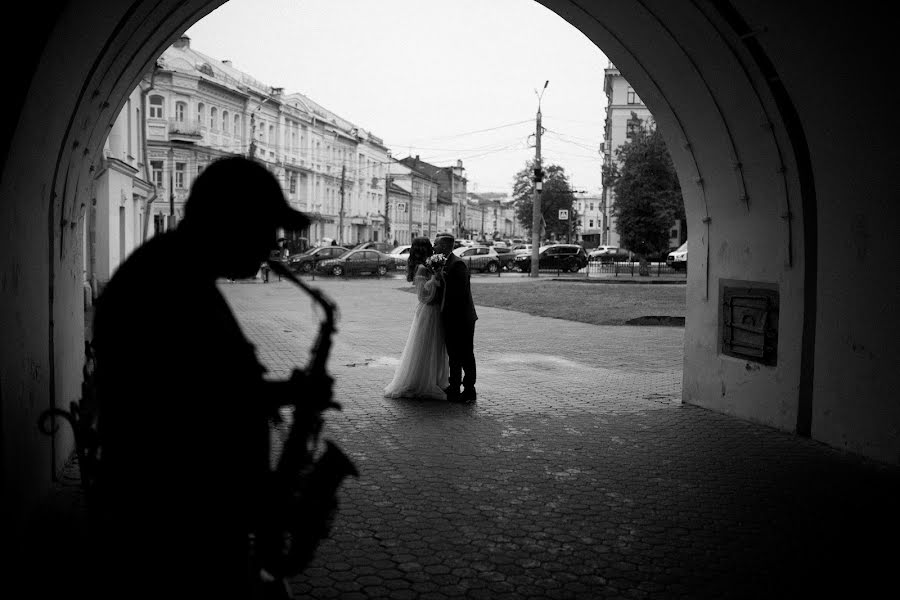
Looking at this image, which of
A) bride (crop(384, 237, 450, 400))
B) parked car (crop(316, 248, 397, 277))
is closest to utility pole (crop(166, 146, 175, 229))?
parked car (crop(316, 248, 397, 277))

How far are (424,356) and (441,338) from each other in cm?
33

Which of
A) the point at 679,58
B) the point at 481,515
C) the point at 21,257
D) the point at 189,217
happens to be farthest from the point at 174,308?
the point at 679,58

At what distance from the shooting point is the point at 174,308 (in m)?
2.11

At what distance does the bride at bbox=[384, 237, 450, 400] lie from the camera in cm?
961

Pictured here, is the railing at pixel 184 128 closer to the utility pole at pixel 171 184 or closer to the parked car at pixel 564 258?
the utility pole at pixel 171 184

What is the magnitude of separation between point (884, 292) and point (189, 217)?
601cm

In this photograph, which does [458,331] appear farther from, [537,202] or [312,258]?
[312,258]

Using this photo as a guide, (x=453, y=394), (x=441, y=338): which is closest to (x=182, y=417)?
(x=453, y=394)

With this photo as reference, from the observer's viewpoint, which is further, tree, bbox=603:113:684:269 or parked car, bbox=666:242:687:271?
parked car, bbox=666:242:687:271

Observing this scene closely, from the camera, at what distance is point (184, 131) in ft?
183

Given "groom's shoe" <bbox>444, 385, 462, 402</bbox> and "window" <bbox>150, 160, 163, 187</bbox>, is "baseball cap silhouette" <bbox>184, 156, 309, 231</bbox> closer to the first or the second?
"groom's shoe" <bbox>444, 385, 462, 402</bbox>

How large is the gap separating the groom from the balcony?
1981 inches

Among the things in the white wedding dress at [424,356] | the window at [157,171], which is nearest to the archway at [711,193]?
the white wedding dress at [424,356]

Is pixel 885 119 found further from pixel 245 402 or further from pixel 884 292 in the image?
pixel 245 402
